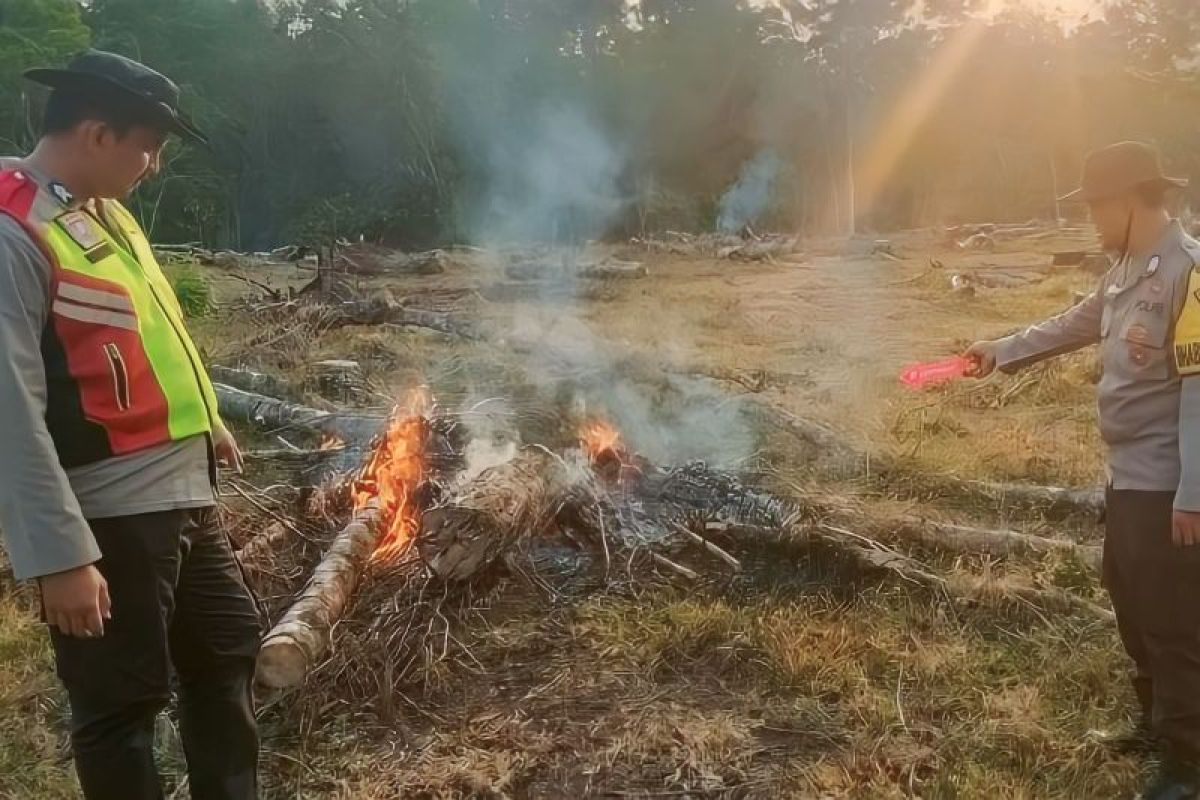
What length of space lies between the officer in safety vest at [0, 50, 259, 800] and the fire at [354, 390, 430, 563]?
175 cm

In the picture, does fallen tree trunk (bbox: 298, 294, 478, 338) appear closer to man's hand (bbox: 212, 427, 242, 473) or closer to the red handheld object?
the red handheld object

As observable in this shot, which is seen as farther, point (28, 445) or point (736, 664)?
point (736, 664)

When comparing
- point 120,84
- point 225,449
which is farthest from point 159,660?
point 120,84

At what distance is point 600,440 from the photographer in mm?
5312

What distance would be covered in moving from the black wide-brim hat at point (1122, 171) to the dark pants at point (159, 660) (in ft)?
8.77

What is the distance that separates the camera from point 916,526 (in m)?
4.50

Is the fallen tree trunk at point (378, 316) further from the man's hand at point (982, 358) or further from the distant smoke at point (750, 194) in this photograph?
the distant smoke at point (750, 194)

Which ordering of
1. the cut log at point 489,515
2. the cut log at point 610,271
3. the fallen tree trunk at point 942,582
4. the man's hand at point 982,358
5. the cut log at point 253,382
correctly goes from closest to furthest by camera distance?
the man's hand at point 982,358 → the fallen tree trunk at point 942,582 → the cut log at point 489,515 → the cut log at point 253,382 → the cut log at point 610,271

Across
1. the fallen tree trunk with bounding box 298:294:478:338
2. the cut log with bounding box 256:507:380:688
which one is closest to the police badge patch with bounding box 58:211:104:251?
the cut log with bounding box 256:507:380:688

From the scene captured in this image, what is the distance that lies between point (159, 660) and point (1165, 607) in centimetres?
270

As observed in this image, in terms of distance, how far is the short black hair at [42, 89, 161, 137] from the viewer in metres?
2.06

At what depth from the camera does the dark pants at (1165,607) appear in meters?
2.54

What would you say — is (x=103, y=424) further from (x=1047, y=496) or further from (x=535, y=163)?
(x=535, y=163)

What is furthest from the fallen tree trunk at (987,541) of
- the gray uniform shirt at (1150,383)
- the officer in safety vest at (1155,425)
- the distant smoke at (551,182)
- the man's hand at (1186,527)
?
the distant smoke at (551,182)
